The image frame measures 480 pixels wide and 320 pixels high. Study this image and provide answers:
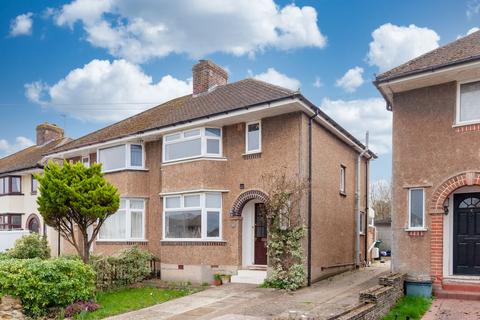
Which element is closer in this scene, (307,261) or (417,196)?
(417,196)

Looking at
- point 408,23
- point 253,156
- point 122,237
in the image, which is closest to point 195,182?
point 253,156

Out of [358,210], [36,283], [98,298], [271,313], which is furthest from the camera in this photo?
[358,210]

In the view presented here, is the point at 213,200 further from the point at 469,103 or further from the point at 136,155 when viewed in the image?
the point at 469,103

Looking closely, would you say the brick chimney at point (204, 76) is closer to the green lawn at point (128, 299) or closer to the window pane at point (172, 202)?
the window pane at point (172, 202)

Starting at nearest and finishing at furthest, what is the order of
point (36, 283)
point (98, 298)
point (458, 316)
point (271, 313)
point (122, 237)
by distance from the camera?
point (458, 316) < point (271, 313) < point (36, 283) < point (98, 298) < point (122, 237)

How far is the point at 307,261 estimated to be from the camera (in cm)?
1371

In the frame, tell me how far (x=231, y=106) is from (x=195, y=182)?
9.89 ft

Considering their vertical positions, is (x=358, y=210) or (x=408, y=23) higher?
(x=408, y=23)

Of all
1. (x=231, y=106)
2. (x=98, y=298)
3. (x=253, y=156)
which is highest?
(x=231, y=106)

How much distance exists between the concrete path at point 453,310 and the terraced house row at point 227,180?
4484 millimetres

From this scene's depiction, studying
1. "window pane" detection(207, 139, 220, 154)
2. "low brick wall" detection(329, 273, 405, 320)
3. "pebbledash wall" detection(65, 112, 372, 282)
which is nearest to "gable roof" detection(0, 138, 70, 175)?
"pebbledash wall" detection(65, 112, 372, 282)

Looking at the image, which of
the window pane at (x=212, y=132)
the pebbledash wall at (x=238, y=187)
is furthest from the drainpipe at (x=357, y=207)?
the window pane at (x=212, y=132)

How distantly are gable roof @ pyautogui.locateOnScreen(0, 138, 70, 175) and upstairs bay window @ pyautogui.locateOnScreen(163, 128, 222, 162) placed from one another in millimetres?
11416

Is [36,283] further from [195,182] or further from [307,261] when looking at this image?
[307,261]
